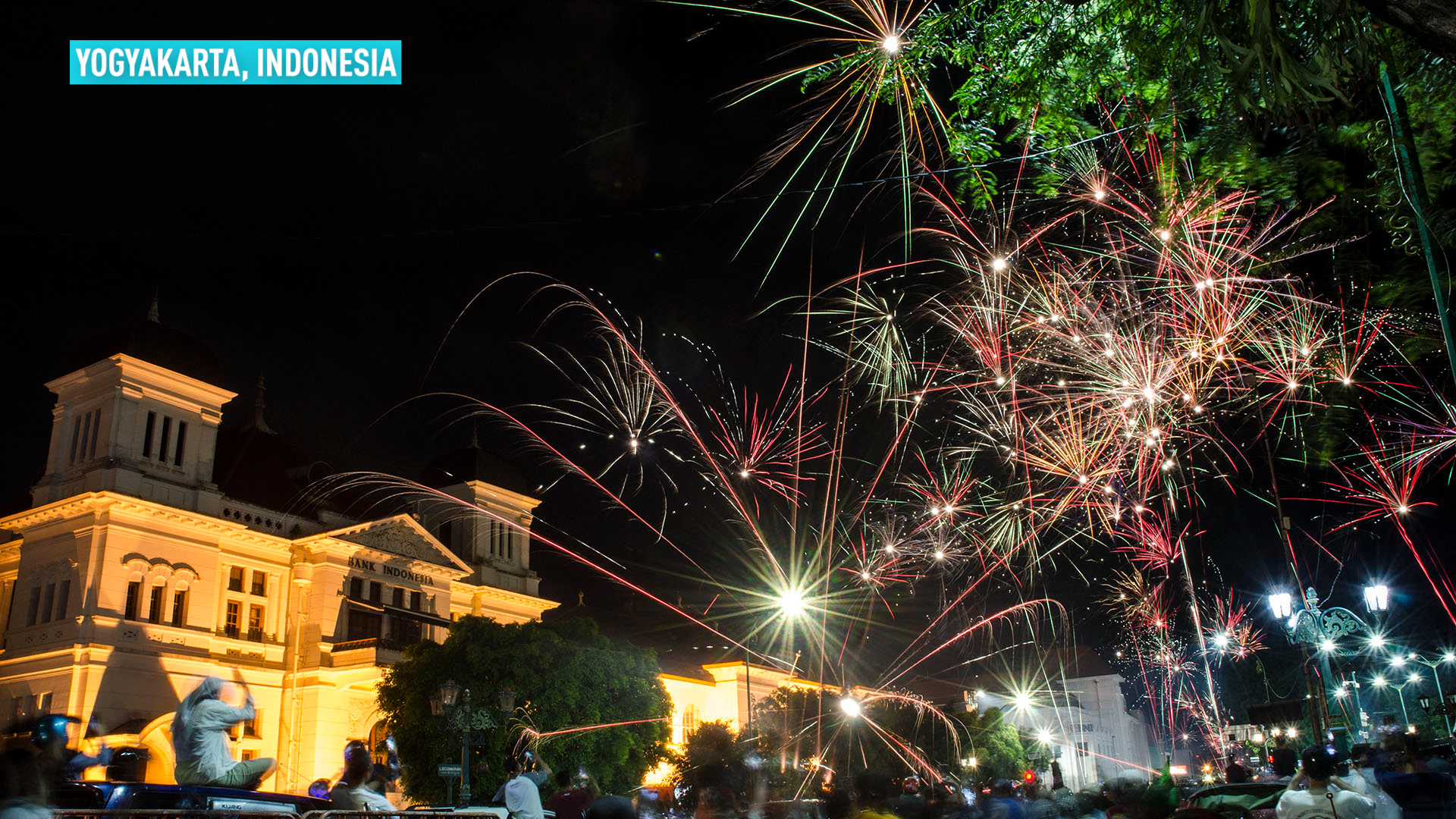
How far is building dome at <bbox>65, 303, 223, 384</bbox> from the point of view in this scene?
3053 cm

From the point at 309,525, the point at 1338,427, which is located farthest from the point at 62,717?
the point at 309,525

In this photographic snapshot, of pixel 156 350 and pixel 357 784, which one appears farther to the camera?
pixel 156 350

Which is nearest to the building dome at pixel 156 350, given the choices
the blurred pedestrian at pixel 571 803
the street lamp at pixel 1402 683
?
the blurred pedestrian at pixel 571 803

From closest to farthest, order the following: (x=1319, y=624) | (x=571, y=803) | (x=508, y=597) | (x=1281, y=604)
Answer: (x=571, y=803) → (x=1319, y=624) → (x=1281, y=604) → (x=508, y=597)

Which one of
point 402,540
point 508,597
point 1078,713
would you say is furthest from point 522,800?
point 1078,713

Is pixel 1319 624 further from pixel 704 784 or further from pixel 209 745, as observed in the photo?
pixel 209 745

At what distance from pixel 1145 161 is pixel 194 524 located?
1216 inches

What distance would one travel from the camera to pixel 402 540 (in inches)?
1495

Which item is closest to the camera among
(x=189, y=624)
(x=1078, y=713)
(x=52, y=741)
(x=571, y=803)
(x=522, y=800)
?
(x=52, y=741)

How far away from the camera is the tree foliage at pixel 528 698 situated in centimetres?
2783

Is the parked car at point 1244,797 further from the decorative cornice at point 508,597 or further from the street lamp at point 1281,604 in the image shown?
the decorative cornice at point 508,597

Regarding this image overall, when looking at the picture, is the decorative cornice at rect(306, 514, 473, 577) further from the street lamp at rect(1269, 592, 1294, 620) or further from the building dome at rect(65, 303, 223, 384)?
the street lamp at rect(1269, 592, 1294, 620)

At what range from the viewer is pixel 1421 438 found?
43.0 ft

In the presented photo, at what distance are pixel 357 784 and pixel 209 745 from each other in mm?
1761
